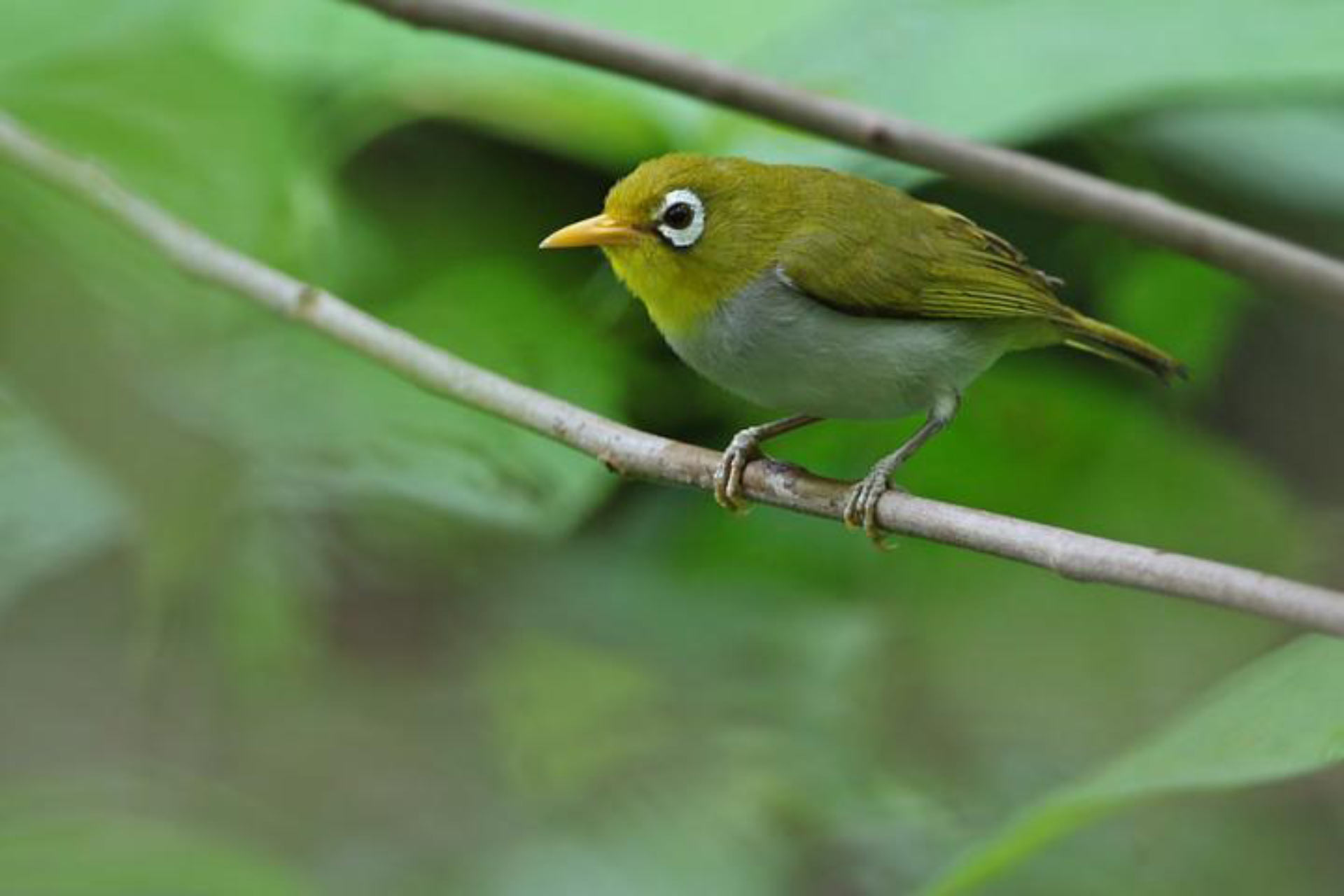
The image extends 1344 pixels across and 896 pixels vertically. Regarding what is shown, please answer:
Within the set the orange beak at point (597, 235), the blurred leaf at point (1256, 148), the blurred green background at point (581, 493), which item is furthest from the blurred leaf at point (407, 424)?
the blurred leaf at point (1256, 148)

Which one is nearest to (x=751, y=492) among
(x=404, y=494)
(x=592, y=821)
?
(x=404, y=494)

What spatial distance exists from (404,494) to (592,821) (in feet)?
2.75

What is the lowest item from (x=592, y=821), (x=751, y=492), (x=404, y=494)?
(x=592, y=821)

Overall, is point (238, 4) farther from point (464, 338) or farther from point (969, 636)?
point (969, 636)

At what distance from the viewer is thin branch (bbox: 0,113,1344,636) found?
196 cm

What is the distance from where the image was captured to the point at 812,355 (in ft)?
10.2

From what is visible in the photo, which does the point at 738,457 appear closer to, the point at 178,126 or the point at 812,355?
the point at 812,355

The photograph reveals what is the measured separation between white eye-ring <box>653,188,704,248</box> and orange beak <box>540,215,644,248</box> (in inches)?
1.7

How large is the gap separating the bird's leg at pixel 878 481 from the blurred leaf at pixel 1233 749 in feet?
1.56

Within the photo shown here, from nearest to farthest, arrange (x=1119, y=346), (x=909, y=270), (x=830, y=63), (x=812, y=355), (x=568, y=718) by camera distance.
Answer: (x=812, y=355) < (x=909, y=270) < (x=1119, y=346) < (x=830, y=63) < (x=568, y=718)

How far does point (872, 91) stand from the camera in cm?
401

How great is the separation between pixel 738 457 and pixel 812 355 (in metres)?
0.22

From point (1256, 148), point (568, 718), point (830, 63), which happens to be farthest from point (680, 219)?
point (1256, 148)

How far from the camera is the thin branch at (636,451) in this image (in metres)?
1.96
